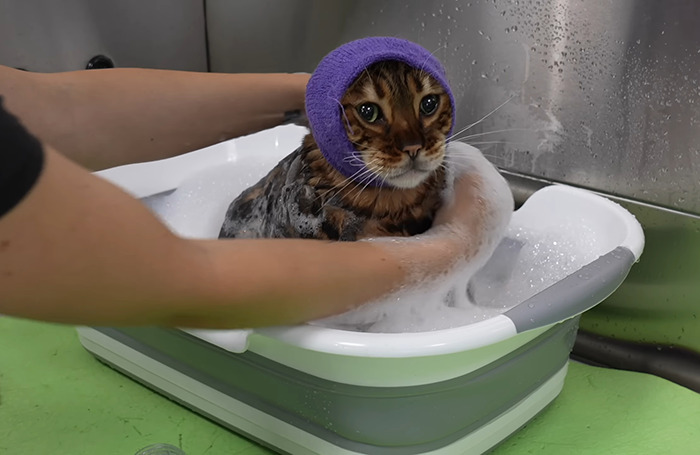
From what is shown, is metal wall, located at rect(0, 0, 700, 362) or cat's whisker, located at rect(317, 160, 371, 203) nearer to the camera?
cat's whisker, located at rect(317, 160, 371, 203)

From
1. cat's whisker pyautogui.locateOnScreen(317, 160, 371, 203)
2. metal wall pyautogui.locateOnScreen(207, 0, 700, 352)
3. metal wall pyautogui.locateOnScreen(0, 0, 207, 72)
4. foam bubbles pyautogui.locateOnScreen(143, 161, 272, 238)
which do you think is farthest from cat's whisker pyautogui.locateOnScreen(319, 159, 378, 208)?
metal wall pyautogui.locateOnScreen(0, 0, 207, 72)

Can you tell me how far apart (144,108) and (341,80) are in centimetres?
37

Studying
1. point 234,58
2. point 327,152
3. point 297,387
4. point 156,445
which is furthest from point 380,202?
point 234,58

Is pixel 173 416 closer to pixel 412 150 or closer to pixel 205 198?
pixel 205 198

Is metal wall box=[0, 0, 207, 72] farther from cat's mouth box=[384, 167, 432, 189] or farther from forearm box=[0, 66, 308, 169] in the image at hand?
cat's mouth box=[384, 167, 432, 189]

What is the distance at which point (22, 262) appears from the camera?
0.57 m

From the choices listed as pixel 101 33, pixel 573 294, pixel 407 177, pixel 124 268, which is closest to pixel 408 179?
pixel 407 177

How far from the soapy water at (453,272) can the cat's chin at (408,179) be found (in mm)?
129

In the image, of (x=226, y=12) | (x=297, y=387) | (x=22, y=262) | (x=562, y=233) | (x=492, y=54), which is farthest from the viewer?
(x=226, y=12)

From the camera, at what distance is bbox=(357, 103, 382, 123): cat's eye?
35.0 inches

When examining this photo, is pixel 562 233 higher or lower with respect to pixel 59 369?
higher

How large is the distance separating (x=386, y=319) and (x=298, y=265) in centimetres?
22

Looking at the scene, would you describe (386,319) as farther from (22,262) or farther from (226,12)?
(226,12)

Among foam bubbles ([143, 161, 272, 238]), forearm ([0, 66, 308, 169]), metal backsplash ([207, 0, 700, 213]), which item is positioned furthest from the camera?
foam bubbles ([143, 161, 272, 238])
